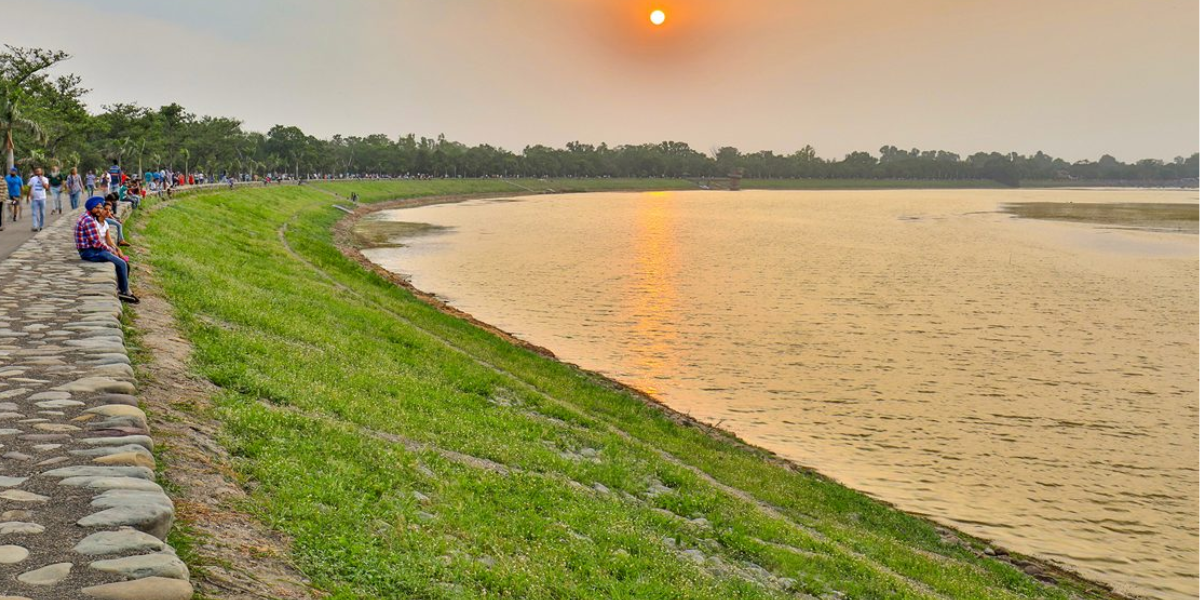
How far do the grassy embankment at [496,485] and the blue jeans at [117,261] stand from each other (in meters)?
1.18

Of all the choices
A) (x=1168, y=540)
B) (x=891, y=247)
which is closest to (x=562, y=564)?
(x=1168, y=540)

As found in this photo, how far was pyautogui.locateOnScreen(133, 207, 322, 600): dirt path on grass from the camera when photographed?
727cm

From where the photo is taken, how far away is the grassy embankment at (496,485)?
9305mm

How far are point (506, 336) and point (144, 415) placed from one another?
23817mm

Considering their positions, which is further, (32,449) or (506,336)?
(506,336)

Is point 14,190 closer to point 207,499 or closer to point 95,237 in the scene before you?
point 95,237

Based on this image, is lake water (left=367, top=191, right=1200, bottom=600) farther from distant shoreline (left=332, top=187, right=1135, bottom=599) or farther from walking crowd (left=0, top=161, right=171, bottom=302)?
walking crowd (left=0, top=161, right=171, bottom=302)

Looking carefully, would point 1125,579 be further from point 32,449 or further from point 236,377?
point 32,449

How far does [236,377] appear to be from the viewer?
13.7 m

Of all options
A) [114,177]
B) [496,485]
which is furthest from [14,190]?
[496,485]

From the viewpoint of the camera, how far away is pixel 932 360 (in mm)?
33031

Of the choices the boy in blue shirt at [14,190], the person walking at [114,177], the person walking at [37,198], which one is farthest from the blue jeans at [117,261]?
the person walking at [114,177]

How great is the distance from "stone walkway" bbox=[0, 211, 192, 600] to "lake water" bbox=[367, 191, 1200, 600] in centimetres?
1615

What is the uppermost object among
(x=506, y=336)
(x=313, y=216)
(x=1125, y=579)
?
(x=313, y=216)
